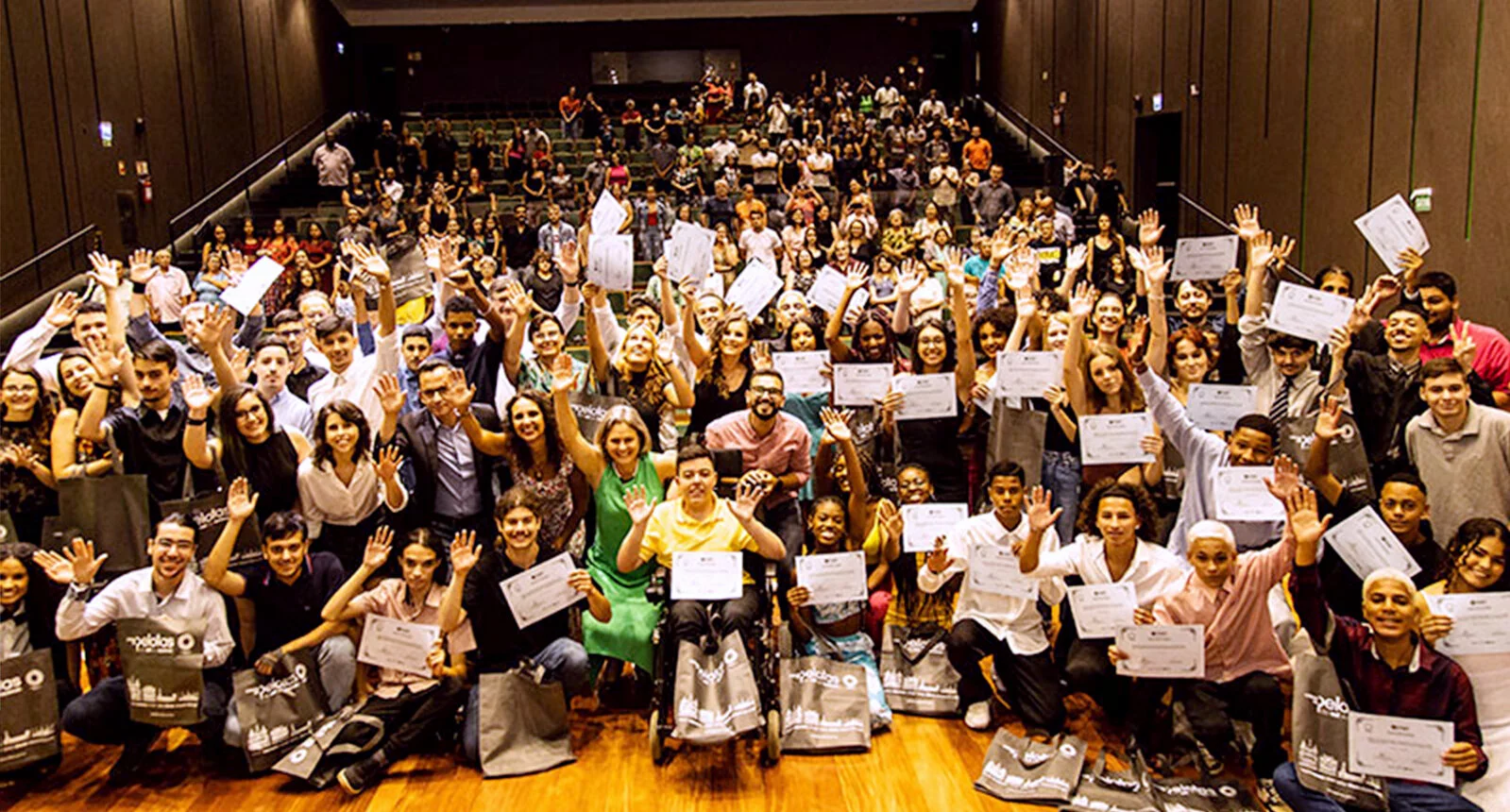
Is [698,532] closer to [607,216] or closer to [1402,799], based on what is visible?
[607,216]

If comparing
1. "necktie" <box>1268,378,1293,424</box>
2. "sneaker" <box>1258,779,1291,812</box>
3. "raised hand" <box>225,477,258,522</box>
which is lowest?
"sneaker" <box>1258,779,1291,812</box>

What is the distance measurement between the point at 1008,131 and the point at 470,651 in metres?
18.1

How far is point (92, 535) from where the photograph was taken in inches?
193

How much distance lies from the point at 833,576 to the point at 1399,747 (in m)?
2.01

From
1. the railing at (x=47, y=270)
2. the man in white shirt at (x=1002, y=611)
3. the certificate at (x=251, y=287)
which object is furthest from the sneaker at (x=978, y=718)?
the railing at (x=47, y=270)

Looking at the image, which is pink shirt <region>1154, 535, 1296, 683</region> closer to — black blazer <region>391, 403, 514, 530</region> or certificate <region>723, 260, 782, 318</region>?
certificate <region>723, 260, 782, 318</region>

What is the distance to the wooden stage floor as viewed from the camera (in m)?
4.26

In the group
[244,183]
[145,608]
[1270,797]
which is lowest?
[1270,797]

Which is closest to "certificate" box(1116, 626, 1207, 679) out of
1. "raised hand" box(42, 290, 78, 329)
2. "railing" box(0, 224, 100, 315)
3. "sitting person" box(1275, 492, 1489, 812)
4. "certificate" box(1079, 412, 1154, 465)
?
"sitting person" box(1275, 492, 1489, 812)

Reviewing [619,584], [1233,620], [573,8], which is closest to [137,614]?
[619,584]

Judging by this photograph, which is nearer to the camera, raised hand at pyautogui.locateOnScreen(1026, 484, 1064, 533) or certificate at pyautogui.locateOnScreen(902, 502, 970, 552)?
raised hand at pyautogui.locateOnScreen(1026, 484, 1064, 533)

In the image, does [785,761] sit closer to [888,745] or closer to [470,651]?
[888,745]

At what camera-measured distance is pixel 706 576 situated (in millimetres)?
4629

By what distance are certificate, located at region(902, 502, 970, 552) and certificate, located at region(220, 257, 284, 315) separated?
344cm
